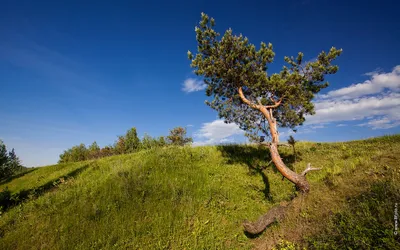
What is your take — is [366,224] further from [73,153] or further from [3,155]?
[73,153]

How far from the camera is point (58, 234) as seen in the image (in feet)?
28.4

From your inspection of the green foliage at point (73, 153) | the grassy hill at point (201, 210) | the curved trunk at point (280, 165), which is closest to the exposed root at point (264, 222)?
A: the grassy hill at point (201, 210)

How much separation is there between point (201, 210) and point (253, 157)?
27.9 ft

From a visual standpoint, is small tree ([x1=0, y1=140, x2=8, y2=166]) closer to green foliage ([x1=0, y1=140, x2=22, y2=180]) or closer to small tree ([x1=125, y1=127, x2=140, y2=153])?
green foliage ([x1=0, y1=140, x2=22, y2=180])

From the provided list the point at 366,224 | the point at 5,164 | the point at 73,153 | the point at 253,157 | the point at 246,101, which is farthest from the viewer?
the point at 73,153

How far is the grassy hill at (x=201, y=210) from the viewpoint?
241 inches

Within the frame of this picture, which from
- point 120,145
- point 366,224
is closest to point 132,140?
point 120,145

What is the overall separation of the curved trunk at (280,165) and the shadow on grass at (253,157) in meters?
2.82

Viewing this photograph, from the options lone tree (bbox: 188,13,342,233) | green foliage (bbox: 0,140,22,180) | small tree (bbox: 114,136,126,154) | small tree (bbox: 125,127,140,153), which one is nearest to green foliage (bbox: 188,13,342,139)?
lone tree (bbox: 188,13,342,233)

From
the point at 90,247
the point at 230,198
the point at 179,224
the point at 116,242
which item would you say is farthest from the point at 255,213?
the point at 90,247

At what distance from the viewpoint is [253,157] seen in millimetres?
17312

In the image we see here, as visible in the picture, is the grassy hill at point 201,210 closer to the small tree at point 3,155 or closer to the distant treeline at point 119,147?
the small tree at point 3,155

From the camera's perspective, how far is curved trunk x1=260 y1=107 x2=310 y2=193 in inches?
386

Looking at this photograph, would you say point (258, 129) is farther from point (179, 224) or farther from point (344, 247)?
point (344, 247)
